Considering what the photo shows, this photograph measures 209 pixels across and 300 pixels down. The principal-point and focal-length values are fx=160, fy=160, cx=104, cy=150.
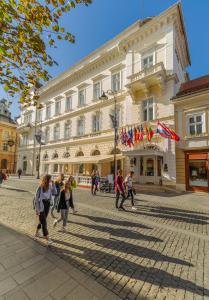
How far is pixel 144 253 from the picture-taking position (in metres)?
3.99

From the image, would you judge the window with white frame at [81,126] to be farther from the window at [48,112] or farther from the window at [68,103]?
the window at [48,112]

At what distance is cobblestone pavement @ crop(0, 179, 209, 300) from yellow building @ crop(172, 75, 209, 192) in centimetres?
719

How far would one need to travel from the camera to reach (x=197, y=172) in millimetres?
13938

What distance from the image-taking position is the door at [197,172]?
13516 millimetres

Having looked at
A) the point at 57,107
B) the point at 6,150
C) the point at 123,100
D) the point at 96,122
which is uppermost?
the point at 57,107

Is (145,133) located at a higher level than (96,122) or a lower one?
lower

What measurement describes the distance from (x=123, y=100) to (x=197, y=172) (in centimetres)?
1114

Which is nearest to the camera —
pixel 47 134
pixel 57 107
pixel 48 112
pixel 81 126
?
pixel 81 126

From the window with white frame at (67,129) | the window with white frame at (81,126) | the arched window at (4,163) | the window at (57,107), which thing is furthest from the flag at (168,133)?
the arched window at (4,163)

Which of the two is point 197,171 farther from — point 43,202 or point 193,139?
point 43,202

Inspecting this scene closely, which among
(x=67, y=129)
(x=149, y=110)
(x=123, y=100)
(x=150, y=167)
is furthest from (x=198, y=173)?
(x=67, y=129)

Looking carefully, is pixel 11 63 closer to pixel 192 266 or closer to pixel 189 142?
pixel 192 266

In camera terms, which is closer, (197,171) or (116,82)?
(197,171)

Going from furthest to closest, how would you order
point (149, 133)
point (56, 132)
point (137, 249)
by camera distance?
point (56, 132), point (149, 133), point (137, 249)
